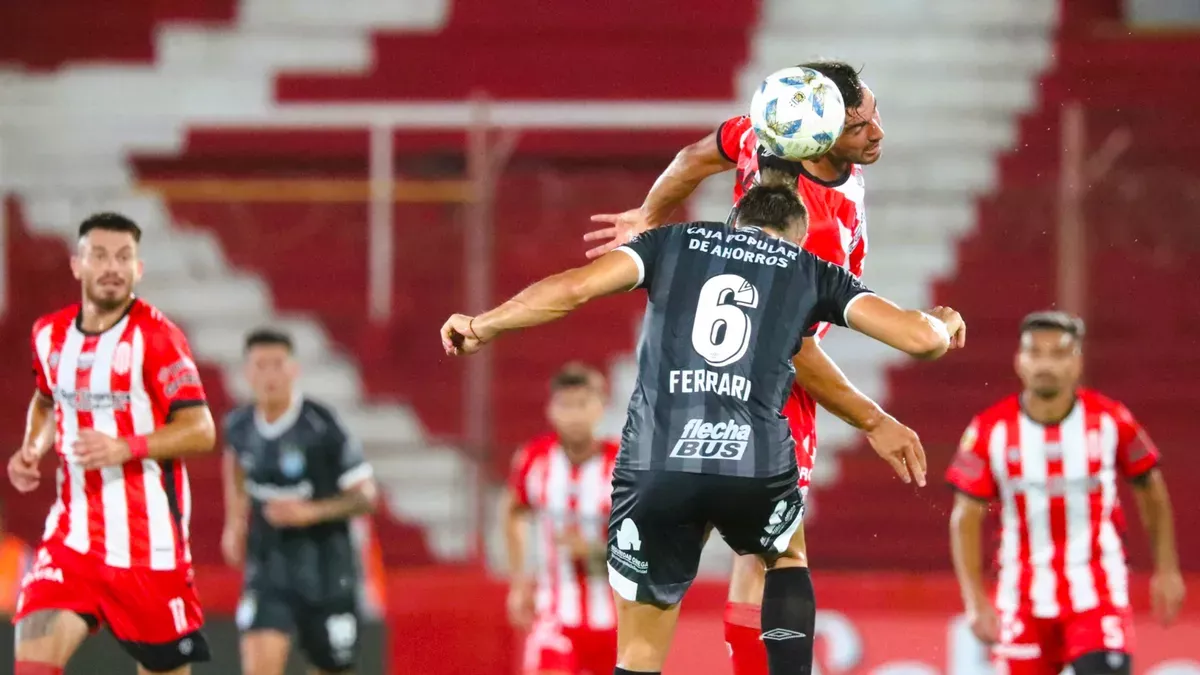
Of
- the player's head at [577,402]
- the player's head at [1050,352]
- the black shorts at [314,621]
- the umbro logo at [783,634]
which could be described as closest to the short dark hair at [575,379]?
the player's head at [577,402]

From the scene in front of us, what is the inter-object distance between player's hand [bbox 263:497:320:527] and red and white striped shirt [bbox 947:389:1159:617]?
115 inches

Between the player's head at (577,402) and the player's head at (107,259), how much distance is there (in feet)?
8.83

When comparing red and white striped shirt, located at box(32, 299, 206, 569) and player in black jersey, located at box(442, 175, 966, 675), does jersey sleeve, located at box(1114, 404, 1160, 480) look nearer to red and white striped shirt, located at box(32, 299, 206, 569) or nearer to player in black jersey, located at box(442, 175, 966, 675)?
player in black jersey, located at box(442, 175, 966, 675)

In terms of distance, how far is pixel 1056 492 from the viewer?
7691 millimetres

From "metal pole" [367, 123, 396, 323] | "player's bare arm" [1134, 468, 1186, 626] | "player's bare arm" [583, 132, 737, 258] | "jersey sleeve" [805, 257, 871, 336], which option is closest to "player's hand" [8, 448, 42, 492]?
"player's bare arm" [583, 132, 737, 258]

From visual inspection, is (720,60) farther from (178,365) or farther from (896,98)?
(178,365)

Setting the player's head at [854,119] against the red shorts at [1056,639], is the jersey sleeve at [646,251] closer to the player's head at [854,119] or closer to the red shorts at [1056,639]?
the player's head at [854,119]

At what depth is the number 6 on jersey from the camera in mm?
5141

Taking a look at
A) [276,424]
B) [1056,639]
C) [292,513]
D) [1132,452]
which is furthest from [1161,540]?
[276,424]

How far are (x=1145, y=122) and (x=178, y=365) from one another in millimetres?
8540

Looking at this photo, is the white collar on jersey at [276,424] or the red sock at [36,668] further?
the white collar on jersey at [276,424]

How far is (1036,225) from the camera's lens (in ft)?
36.1

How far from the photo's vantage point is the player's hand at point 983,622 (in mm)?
7613

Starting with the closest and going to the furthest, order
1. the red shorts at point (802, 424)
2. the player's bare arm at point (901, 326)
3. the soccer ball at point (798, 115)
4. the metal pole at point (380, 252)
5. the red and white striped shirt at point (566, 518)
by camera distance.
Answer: the player's bare arm at point (901, 326) → the soccer ball at point (798, 115) → the red shorts at point (802, 424) → the red and white striped shirt at point (566, 518) → the metal pole at point (380, 252)
